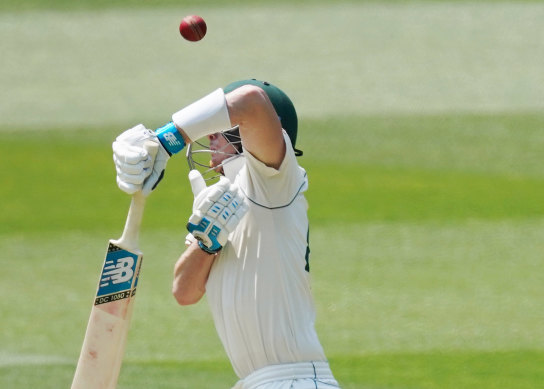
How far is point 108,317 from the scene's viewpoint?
3967 millimetres

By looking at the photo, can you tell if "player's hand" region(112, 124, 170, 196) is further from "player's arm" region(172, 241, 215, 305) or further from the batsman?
"player's arm" region(172, 241, 215, 305)

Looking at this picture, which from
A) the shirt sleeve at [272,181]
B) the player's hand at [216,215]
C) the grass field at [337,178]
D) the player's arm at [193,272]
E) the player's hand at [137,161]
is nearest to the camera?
the player's hand at [137,161]

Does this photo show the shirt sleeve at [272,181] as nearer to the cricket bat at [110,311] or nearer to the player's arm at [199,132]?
the player's arm at [199,132]

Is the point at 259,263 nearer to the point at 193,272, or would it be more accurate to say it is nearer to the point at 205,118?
the point at 193,272

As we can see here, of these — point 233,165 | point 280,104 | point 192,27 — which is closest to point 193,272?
point 233,165

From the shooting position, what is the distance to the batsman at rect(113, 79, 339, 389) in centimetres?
383

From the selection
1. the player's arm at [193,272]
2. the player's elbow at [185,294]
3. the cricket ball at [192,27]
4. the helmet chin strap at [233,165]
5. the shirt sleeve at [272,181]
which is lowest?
the player's elbow at [185,294]

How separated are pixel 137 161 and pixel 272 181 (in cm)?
65

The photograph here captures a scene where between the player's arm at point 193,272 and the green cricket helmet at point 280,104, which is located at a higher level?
the green cricket helmet at point 280,104

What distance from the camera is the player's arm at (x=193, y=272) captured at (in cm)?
405

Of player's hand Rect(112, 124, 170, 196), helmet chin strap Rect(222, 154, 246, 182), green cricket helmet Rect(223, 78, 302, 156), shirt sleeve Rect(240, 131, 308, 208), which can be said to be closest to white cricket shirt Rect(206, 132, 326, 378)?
shirt sleeve Rect(240, 131, 308, 208)

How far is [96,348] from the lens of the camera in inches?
156

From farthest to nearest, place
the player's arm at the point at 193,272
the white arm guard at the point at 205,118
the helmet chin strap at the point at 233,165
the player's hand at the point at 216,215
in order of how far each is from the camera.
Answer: the helmet chin strap at the point at 233,165 → the player's arm at the point at 193,272 → the player's hand at the point at 216,215 → the white arm guard at the point at 205,118

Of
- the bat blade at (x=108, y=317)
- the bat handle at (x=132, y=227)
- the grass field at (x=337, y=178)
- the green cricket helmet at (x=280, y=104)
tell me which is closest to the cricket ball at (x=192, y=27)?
the green cricket helmet at (x=280, y=104)
